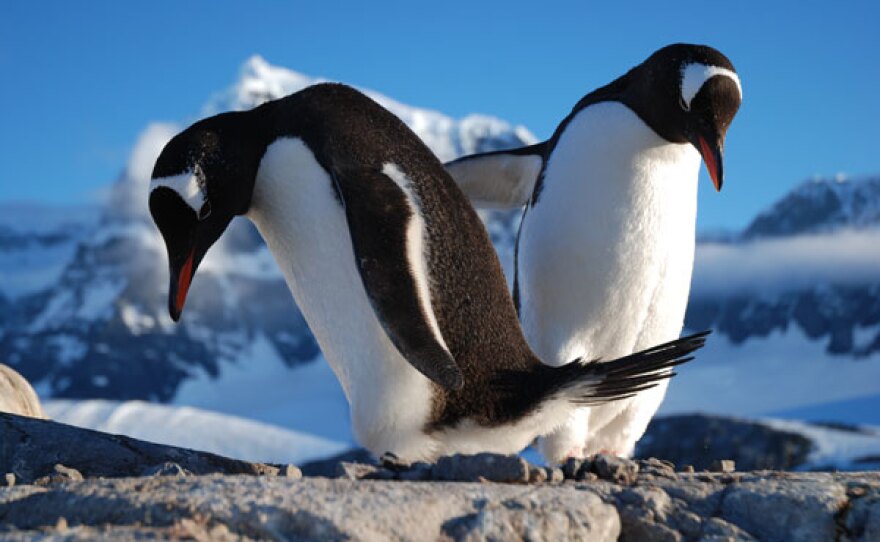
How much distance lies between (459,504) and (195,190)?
181 centimetres

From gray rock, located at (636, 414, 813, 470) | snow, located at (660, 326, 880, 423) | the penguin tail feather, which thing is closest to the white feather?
the penguin tail feather

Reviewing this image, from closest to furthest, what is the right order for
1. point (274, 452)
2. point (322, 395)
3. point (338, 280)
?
1. point (338, 280)
2. point (274, 452)
3. point (322, 395)

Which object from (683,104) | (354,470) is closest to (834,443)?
(683,104)

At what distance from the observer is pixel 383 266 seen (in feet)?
11.8

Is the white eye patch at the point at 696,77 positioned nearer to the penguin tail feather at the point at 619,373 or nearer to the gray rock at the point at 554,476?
the penguin tail feather at the point at 619,373

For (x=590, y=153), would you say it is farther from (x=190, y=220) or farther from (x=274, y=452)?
(x=274, y=452)

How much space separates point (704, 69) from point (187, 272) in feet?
7.42

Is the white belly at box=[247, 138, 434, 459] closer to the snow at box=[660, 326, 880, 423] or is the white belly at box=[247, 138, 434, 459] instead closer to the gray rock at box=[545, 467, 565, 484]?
the gray rock at box=[545, 467, 565, 484]

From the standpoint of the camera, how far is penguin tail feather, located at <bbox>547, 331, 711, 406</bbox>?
3.67 m

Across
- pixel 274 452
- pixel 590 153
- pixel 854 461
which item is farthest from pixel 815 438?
pixel 590 153

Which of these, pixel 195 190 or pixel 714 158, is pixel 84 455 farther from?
pixel 714 158

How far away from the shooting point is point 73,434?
395 cm

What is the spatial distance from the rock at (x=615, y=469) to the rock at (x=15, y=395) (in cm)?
312

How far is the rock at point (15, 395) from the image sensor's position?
530 cm
